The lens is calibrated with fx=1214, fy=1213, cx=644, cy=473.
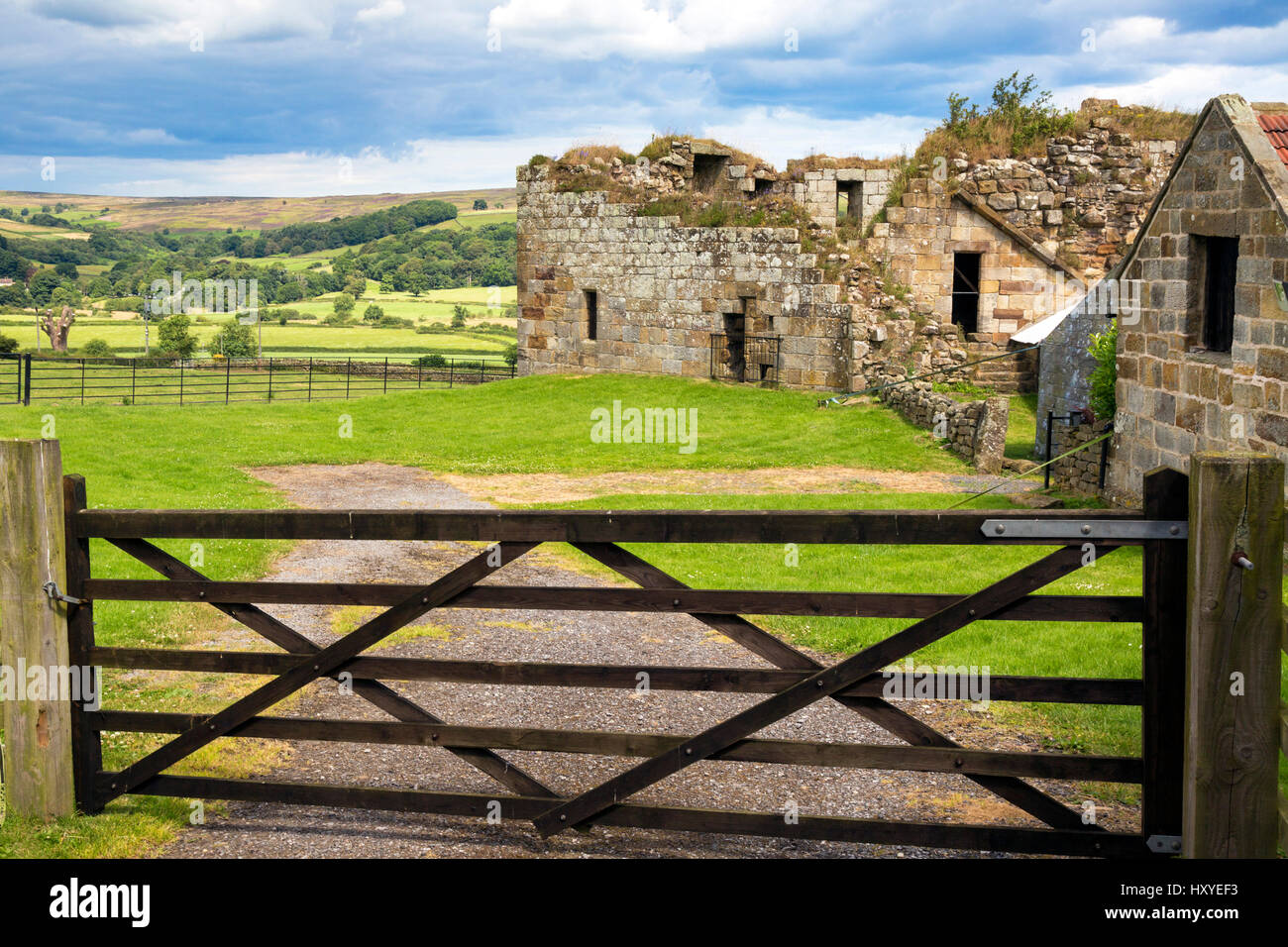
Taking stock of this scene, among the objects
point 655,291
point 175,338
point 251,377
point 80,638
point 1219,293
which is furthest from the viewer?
point 175,338

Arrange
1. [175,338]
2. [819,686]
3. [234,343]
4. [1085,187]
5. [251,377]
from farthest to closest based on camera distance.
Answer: [234,343] < [175,338] < [251,377] < [1085,187] < [819,686]

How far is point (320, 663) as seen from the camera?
568cm

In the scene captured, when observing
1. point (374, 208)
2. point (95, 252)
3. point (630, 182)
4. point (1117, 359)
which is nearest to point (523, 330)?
point (630, 182)

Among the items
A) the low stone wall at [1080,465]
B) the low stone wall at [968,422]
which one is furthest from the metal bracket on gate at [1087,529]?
the low stone wall at [968,422]

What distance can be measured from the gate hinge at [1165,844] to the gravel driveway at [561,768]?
1133mm

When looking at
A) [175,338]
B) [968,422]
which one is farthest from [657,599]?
[175,338]

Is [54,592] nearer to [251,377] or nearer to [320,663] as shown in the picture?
[320,663]

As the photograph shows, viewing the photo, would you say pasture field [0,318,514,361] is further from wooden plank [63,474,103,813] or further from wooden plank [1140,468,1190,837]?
wooden plank [1140,468,1190,837]

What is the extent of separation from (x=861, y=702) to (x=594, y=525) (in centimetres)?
140

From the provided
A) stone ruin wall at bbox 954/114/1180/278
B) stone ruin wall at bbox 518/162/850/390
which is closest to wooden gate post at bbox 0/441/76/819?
stone ruin wall at bbox 518/162/850/390

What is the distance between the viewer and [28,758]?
19.7 ft

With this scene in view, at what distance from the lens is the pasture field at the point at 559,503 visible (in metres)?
8.05

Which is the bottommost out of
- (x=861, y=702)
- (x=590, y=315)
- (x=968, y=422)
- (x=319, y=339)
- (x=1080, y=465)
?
(x=1080, y=465)

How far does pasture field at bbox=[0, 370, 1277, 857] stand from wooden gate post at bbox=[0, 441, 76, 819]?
218mm
